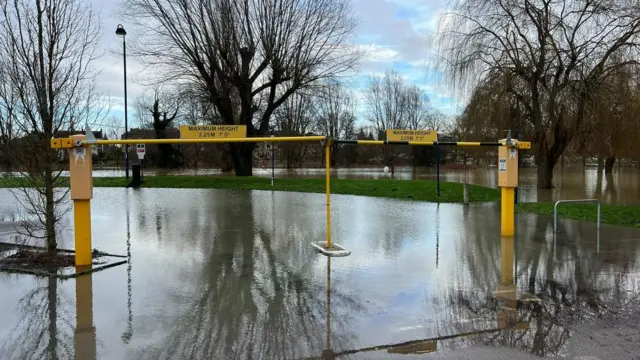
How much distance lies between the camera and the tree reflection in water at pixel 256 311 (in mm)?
4055

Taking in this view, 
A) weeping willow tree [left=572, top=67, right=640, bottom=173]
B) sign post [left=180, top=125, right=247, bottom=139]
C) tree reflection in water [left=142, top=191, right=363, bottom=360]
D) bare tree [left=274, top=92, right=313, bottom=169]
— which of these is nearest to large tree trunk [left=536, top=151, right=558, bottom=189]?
weeping willow tree [left=572, top=67, right=640, bottom=173]

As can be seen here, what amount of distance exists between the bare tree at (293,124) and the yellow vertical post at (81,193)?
44.1 meters

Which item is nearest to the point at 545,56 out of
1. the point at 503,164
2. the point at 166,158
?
the point at 503,164

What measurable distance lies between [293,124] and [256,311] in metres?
53.8

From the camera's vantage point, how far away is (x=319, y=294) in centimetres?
559

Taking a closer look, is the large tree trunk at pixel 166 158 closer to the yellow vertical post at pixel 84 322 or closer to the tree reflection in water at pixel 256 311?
the tree reflection in water at pixel 256 311

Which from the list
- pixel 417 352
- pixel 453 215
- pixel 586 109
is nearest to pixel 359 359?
pixel 417 352

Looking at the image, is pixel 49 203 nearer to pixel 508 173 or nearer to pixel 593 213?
pixel 508 173

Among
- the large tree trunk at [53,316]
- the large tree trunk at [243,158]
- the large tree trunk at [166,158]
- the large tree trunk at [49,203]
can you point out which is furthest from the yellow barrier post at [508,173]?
the large tree trunk at [166,158]

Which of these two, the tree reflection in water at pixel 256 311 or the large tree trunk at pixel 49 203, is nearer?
the tree reflection in water at pixel 256 311

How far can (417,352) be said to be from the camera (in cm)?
401

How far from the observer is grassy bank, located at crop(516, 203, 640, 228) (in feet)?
37.6

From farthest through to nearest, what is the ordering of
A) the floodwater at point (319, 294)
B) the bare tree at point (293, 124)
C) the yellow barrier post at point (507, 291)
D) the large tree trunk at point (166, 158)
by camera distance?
the large tree trunk at point (166, 158)
the bare tree at point (293, 124)
the yellow barrier post at point (507, 291)
the floodwater at point (319, 294)

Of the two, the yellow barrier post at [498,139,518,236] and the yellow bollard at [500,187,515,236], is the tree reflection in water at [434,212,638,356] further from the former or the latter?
the yellow barrier post at [498,139,518,236]
